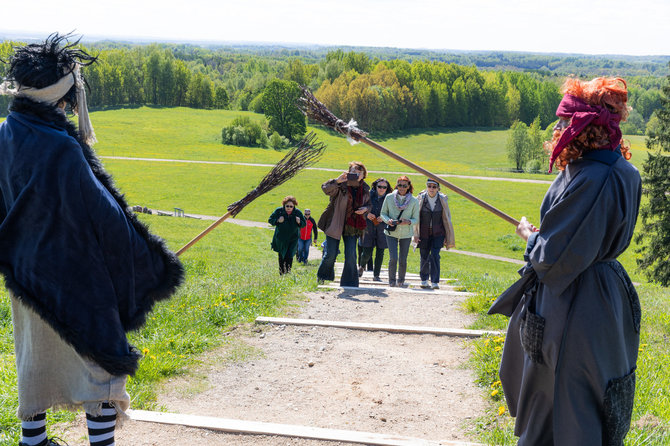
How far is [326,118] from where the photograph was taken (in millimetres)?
6055

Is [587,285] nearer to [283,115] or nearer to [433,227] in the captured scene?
[433,227]

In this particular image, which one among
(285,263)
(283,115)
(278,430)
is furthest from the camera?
(283,115)

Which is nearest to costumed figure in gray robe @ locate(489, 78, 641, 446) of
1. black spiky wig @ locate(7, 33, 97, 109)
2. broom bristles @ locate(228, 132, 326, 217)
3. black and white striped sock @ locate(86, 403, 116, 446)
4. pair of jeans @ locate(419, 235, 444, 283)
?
black and white striped sock @ locate(86, 403, 116, 446)

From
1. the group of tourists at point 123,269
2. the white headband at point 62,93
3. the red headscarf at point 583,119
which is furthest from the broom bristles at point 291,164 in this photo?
the red headscarf at point 583,119

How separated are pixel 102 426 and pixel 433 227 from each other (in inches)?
324

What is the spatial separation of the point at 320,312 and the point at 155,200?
110 ft

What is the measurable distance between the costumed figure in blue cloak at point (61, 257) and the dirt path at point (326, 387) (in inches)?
42.2

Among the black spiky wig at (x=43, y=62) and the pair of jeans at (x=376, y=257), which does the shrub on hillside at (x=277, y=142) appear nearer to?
the pair of jeans at (x=376, y=257)

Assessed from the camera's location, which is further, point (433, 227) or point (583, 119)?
point (433, 227)

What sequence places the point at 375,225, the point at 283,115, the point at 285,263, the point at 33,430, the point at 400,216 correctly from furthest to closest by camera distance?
the point at 283,115 < the point at 285,263 < the point at 375,225 < the point at 400,216 < the point at 33,430

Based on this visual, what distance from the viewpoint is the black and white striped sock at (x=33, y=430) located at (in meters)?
3.43

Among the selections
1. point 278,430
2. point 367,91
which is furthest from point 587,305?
point 367,91

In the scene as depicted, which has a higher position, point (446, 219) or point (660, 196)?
point (446, 219)

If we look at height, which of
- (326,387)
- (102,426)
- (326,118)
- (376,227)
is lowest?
(326,387)
